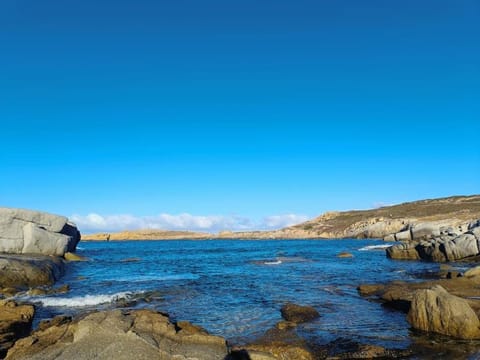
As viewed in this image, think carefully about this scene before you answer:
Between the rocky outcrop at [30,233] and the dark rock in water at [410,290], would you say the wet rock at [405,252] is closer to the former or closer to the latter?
the dark rock in water at [410,290]

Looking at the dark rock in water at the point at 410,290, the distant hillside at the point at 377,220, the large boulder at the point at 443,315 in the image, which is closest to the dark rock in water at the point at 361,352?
the large boulder at the point at 443,315

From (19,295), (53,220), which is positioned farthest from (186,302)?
(53,220)

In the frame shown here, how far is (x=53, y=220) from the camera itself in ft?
153

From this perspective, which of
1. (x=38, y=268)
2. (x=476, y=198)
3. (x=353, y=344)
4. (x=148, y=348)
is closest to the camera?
(x=148, y=348)

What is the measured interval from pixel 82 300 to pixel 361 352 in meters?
16.9

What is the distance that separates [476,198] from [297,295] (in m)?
153

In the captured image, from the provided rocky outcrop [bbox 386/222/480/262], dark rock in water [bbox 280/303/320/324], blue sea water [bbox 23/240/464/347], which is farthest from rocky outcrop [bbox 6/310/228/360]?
rocky outcrop [bbox 386/222/480/262]

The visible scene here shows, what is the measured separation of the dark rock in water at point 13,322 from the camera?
14.7m

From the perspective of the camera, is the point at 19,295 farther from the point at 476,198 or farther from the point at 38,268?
the point at 476,198

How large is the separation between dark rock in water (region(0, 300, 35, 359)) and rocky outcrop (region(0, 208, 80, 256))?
74.7 ft

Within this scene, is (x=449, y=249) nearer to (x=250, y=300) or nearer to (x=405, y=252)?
(x=405, y=252)

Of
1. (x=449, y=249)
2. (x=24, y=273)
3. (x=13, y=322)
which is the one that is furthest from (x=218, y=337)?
(x=449, y=249)

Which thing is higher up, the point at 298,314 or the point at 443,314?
the point at 443,314

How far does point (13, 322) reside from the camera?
675 inches
